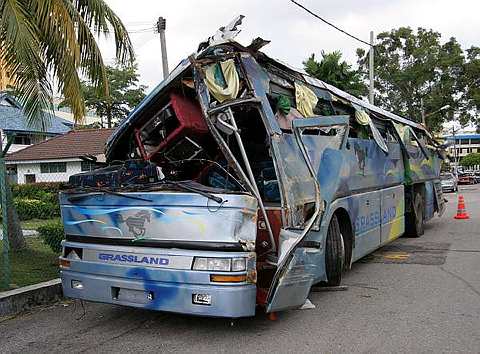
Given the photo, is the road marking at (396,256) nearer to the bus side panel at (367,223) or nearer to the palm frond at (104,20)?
the bus side panel at (367,223)

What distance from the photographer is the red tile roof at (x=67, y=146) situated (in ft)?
112

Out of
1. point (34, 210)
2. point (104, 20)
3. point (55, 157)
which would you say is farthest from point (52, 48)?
point (55, 157)

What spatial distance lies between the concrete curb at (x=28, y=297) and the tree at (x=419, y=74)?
43.7m

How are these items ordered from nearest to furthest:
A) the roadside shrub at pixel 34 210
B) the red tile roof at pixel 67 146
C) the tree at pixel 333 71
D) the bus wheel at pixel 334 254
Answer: the bus wheel at pixel 334 254, the roadside shrub at pixel 34 210, the tree at pixel 333 71, the red tile roof at pixel 67 146

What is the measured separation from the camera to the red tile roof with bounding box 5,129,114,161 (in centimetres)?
3422

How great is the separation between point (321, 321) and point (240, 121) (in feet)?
8.08

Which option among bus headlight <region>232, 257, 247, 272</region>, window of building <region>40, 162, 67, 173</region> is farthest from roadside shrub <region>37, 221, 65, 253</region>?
window of building <region>40, 162, 67, 173</region>

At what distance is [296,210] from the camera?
5.64 m

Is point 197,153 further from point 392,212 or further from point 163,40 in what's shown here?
point 163,40

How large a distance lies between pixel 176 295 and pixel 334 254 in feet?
9.07

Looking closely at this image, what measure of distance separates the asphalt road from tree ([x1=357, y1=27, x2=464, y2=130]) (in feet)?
139

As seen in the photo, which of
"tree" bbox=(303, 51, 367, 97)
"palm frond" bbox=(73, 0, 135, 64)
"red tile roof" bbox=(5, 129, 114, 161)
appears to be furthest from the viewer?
"red tile roof" bbox=(5, 129, 114, 161)

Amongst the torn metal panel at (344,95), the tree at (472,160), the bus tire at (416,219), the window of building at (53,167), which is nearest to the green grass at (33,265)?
the torn metal panel at (344,95)

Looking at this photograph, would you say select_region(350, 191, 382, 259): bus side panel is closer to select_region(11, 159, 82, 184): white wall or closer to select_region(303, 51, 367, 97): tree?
select_region(303, 51, 367, 97): tree
